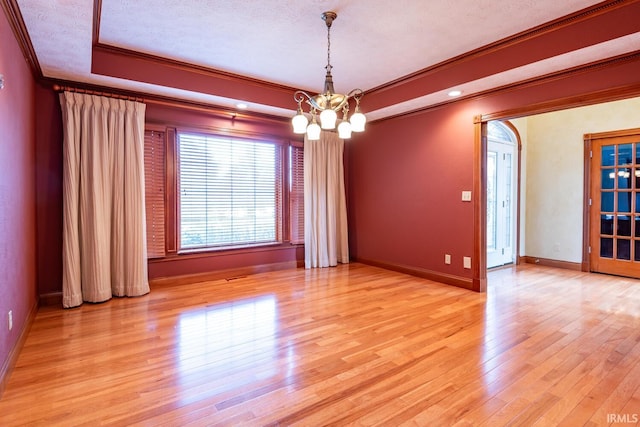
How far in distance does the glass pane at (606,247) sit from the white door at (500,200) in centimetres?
120

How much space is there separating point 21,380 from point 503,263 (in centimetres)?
620

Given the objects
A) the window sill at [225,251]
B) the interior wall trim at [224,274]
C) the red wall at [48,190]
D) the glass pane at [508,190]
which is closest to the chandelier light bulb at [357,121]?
the window sill at [225,251]

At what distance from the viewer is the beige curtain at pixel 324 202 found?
5598mm

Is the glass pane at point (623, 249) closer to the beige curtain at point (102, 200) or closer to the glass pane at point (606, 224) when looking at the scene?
the glass pane at point (606, 224)

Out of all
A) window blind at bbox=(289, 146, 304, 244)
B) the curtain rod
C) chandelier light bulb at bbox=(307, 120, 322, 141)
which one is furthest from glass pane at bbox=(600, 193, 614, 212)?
the curtain rod

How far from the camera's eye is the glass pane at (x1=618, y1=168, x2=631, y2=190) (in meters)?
5.07

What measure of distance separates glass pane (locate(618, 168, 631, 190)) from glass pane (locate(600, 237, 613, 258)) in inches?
31.1

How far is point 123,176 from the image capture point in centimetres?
401

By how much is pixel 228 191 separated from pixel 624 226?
584 centimetres

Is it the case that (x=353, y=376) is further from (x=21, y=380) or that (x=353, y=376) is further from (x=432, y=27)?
(x=432, y=27)

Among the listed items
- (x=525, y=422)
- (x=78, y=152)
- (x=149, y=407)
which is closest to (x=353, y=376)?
(x=525, y=422)

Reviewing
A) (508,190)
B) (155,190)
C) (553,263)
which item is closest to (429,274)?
(508,190)

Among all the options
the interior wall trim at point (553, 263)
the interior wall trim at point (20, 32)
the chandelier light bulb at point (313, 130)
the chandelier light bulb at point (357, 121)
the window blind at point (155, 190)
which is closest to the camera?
the interior wall trim at point (20, 32)

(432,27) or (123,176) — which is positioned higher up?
(432,27)
